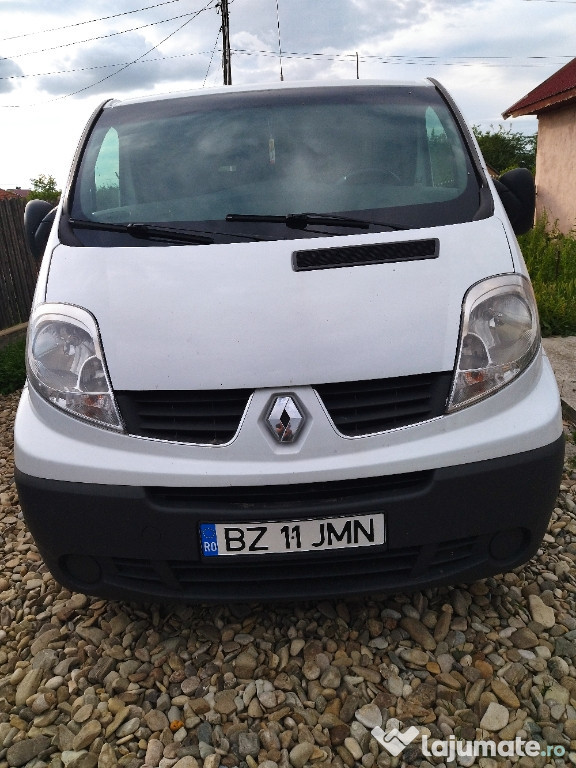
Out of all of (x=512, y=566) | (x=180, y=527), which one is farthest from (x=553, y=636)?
(x=180, y=527)

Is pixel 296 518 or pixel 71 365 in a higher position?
pixel 71 365

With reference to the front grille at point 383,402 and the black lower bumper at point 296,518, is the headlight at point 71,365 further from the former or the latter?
the front grille at point 383,402

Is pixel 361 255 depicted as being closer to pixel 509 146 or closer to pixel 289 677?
pixel 289 677

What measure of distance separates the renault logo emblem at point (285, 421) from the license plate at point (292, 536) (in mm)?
244

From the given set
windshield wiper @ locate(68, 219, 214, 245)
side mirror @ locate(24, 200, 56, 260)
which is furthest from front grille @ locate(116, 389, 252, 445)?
side mirror @ locate(24, 200, 56, 260)

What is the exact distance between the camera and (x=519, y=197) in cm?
282

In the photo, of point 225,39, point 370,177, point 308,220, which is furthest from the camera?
point 225,39

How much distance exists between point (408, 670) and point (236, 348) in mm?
1152

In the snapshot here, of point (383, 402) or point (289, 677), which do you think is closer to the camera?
point (383, 402)

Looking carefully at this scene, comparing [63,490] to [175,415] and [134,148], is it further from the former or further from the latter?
[134,148]

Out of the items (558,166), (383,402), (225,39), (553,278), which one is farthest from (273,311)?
(225,39)

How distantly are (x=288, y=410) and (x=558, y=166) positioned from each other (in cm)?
1158
